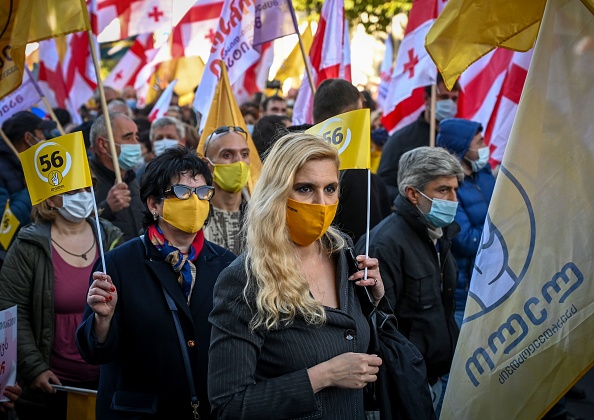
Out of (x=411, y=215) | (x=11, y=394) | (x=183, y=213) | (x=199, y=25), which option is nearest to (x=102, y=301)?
(x=183, y=213)

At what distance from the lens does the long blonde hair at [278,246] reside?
124 inches

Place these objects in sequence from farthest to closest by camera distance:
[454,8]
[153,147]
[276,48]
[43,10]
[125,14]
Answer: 1. [276,48]
2. [125,14]
3. [153,147]
4. [43,10]
5. [454,8]

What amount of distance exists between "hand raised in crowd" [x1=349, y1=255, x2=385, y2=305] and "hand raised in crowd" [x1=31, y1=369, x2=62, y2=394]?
2.38m

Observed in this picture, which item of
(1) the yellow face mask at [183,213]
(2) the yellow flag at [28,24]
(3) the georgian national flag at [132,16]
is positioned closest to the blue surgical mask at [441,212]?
(1) the yellow face mask at [183,213]

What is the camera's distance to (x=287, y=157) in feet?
10.9

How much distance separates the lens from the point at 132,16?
33.8 feet

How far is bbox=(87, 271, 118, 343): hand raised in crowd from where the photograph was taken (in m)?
3.92

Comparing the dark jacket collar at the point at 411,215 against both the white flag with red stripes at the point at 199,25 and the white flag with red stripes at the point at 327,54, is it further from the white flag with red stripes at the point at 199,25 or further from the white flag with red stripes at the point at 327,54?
the white flag with red stripes at the point at 199,25

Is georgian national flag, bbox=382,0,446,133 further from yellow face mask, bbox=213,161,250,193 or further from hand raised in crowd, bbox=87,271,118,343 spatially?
hand raised in crowd, bbox=87,271,118,343

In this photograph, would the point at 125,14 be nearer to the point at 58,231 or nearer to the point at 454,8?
the point at 58,231

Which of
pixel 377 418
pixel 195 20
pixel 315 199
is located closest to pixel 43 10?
pixel 315 199

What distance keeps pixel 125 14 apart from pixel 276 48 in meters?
7.67

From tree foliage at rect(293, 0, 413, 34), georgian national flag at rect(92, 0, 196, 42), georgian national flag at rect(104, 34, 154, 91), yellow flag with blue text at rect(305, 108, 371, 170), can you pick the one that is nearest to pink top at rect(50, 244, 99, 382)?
yellow flag with blue text at rect(305, 108, 371, 170)

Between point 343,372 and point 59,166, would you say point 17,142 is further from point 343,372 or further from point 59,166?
→ point 343,372
